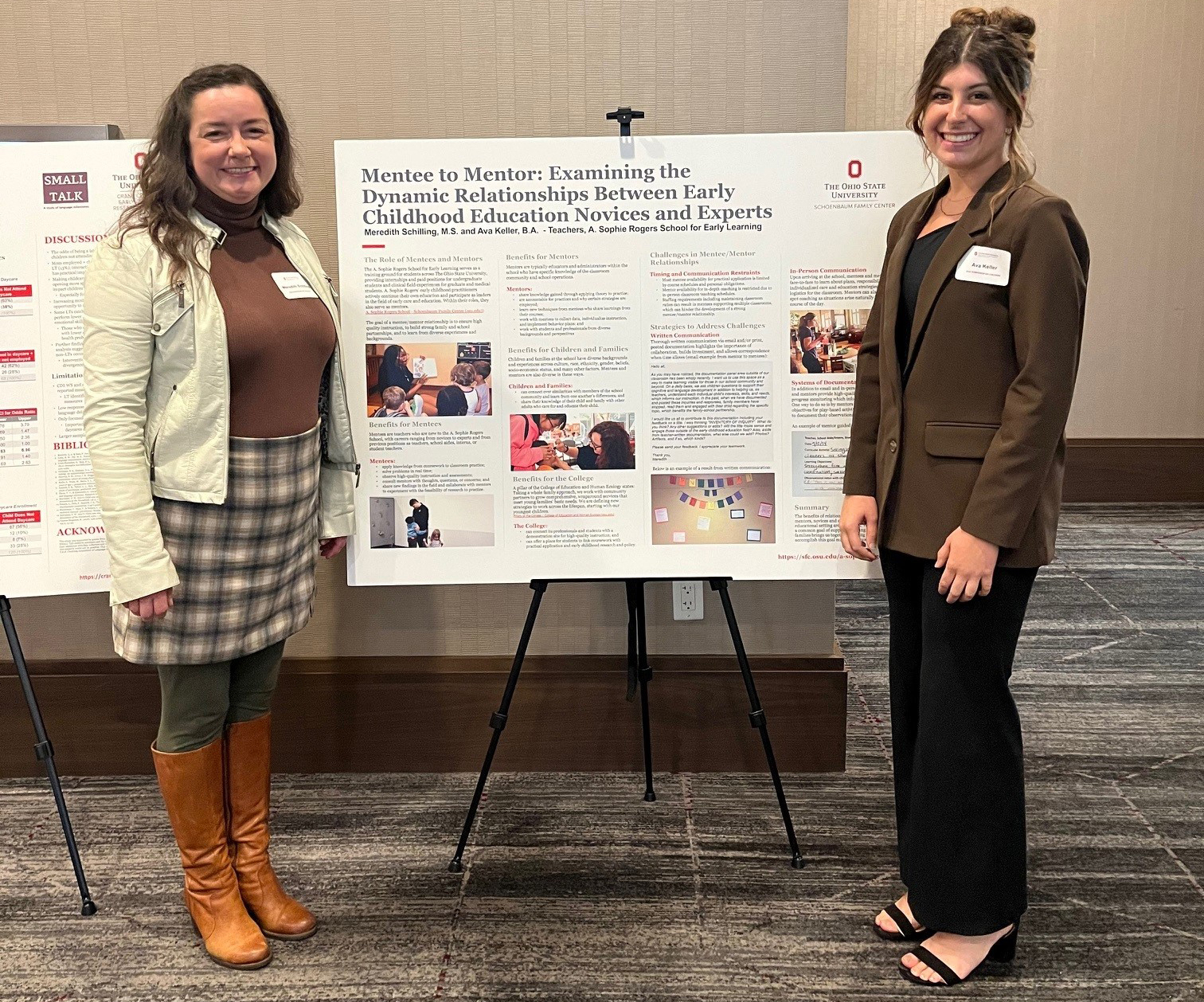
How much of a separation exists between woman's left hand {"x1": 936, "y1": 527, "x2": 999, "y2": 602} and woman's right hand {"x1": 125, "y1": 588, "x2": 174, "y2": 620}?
4.32 ft

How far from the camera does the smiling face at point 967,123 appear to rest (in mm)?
1713

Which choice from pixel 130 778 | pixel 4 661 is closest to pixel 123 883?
pixel 130 778

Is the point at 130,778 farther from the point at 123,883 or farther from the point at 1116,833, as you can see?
the point at 1116,833

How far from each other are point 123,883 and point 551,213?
5.49 ft

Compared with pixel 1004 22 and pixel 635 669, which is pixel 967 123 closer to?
pixel 1004 22

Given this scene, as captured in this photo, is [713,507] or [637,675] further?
[637,675]

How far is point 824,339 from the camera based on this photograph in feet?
7.39

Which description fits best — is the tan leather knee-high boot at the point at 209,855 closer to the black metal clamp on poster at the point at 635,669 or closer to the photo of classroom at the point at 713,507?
the black metal clamp on poster at the point at 635,669

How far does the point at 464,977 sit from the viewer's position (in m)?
1.97

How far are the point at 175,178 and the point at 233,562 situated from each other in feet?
2.23

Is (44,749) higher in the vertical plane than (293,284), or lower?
lower

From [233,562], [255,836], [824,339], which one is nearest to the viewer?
[233,562]

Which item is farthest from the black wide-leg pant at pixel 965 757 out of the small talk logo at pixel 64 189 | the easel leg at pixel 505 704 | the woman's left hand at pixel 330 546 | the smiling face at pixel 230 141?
the small talk logo at pixel 64 189

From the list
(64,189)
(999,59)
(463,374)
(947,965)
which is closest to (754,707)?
(947,965)
